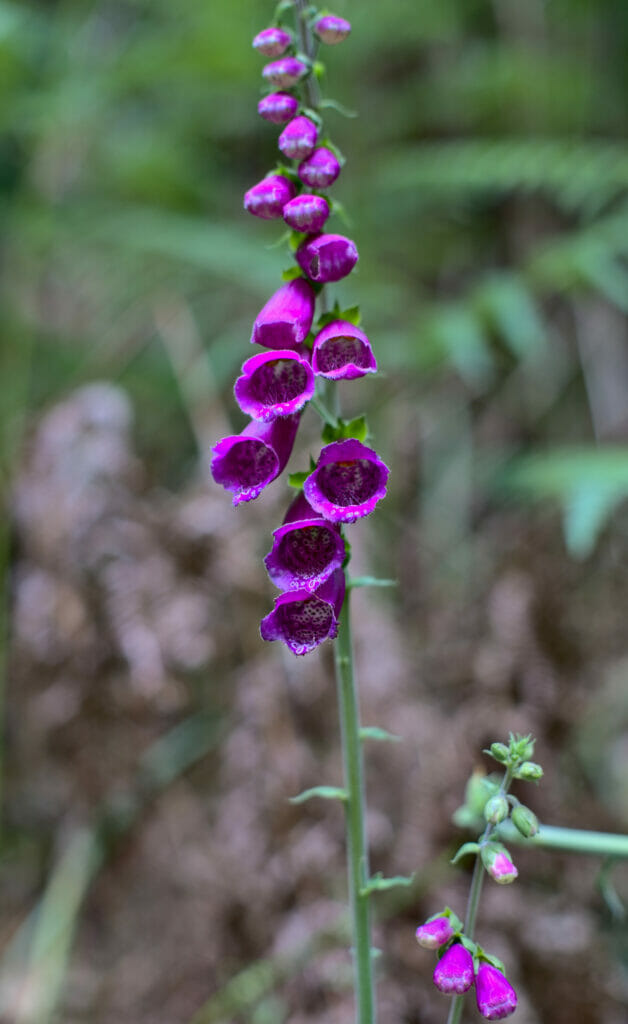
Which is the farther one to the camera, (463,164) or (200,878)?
(463,164)

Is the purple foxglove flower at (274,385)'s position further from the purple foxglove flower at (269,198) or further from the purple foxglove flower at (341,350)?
the purple foxglove flower at (269,198)

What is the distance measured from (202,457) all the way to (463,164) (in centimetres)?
107

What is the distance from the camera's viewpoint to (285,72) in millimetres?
813

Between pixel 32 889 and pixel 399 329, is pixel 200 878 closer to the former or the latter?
pixel 32 889

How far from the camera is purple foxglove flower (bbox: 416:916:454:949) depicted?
70 cm

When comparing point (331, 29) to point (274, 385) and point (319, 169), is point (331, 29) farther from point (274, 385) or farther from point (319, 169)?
point (274, 385)

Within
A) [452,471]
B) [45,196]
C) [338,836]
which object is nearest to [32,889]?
[338,836]

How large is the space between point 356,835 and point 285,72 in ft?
2.29

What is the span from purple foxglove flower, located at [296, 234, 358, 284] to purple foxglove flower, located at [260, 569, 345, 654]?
10.7 inches

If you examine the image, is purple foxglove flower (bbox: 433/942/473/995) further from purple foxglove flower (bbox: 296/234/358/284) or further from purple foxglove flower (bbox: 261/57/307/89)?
purple foxglove flower (bbox: 261/57/307/89)

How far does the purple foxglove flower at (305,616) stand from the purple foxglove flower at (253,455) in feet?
0.36

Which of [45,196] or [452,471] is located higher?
[45,196]

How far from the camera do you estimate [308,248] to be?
2.63 ft

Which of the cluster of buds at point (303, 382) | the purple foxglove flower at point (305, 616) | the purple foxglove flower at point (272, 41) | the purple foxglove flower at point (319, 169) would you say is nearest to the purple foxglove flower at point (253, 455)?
the cluster of buds at point (303, 382)
